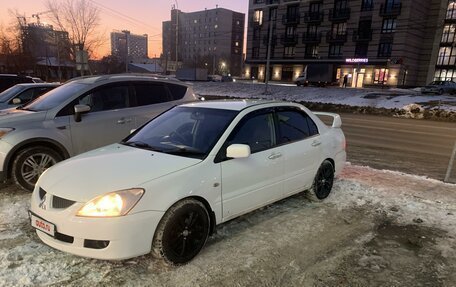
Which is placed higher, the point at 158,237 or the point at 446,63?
the point at 446,63

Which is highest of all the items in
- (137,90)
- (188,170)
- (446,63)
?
(446,63)

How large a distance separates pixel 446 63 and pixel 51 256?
63960mm

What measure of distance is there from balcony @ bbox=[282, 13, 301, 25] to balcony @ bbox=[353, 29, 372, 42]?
1131 cm

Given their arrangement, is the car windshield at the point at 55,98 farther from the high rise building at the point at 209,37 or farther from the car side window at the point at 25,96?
the high rise building at the point at 209,37

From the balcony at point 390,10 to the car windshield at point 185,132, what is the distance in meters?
53.9

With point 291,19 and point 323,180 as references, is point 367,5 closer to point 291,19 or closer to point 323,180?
point 291,19

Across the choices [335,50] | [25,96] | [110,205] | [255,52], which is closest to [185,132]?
[110,205]

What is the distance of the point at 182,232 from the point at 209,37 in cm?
13361

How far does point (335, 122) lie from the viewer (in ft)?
19.5

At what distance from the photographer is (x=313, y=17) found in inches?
2299

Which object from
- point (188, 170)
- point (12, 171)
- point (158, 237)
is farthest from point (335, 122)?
point (12, 171)

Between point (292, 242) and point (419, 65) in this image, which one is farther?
point (419, 65)

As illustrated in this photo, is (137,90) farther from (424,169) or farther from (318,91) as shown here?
(318,91)

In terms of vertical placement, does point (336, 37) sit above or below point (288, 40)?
above
